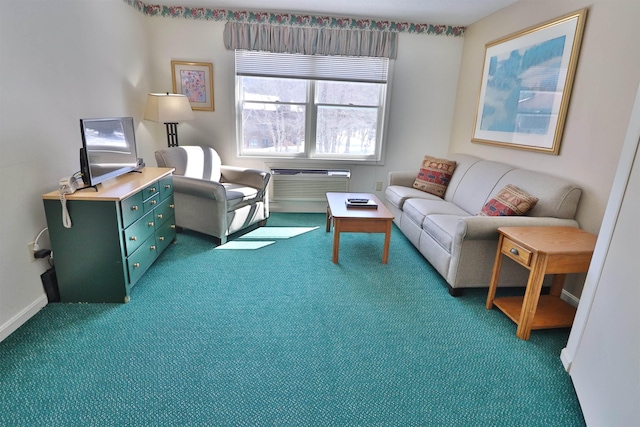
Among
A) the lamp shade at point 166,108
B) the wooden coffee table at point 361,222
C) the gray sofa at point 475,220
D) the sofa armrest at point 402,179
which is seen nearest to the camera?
the gray sofa at point 475,220

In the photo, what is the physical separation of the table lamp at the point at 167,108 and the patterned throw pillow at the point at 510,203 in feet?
10.2

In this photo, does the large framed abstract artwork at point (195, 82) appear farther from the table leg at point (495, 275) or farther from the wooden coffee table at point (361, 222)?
the table leg at point (495, 275)

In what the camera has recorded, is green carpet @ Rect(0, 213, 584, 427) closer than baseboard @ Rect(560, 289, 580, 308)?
Yes

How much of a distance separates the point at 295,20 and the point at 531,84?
8.45 ft

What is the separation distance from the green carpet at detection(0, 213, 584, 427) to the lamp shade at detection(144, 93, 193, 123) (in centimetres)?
169

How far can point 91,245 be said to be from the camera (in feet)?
7.29

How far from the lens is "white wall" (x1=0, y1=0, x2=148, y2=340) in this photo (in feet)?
6.38

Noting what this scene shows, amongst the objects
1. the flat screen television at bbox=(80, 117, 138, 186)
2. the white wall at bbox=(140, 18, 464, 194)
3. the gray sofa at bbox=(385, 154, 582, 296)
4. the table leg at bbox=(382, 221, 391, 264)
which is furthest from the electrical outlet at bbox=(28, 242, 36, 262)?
the gray sofa at bbox=(385, 154, 582, 296)

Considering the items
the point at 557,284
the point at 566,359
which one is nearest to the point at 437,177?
the point at 557,284

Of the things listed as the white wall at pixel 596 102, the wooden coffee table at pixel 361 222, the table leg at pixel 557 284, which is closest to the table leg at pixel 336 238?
the wooden coffee table at pixel 361 222

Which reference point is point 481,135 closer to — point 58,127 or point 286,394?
point 286,394

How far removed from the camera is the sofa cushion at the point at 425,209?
10.3 feet

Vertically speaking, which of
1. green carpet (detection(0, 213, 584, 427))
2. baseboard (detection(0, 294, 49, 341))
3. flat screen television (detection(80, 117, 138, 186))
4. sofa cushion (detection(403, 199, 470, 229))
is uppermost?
flat screen television (detection(80, 117, 138, 186))

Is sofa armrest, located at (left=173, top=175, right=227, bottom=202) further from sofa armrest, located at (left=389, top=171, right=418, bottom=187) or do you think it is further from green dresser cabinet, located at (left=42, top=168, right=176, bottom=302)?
sofa armrest, located at (left=389, top=171, right=418, bottom=187)
